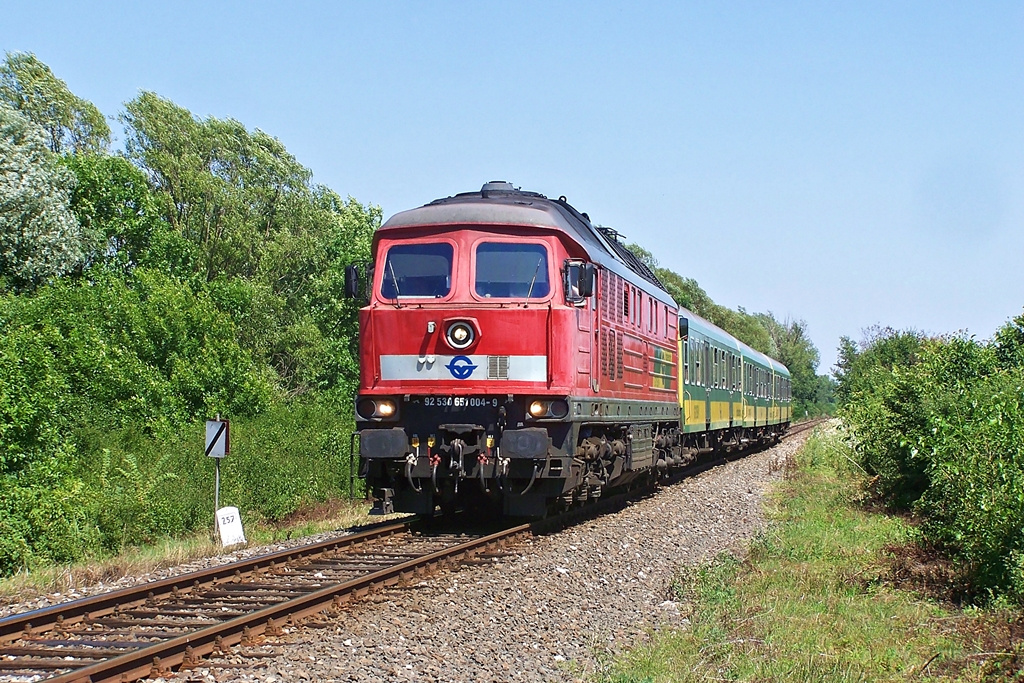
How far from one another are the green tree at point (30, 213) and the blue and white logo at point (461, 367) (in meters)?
25.0

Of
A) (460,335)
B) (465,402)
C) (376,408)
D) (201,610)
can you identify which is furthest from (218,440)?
(201,610)

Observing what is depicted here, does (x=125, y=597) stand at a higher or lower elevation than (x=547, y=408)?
lower

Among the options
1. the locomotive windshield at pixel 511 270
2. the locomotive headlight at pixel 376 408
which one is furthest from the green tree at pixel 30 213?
the locomotive windshield at pixel 511 270

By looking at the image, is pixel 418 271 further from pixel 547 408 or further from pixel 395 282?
pixel 547 408

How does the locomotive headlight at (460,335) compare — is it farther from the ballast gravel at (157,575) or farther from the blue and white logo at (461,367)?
the ballast gravel at (157,575)

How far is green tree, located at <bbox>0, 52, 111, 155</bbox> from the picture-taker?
42.2m

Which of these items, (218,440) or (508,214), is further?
(218,440)

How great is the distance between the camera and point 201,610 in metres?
8.88

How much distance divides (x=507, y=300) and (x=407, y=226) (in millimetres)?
1618

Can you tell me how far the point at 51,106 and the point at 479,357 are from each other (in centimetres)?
3746

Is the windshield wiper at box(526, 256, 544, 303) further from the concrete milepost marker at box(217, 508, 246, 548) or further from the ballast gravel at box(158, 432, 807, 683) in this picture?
the concrete milepost marker at box(217, 508, 246, 548)

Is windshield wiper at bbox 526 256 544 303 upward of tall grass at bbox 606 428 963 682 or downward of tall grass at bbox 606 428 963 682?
upward

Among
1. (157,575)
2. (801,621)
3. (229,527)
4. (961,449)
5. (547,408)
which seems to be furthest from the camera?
(229,527)

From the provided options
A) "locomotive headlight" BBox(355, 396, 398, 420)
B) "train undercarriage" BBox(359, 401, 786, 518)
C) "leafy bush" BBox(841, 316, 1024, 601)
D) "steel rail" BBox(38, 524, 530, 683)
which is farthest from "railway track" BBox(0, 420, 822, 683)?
"leafy bush" BBox(841, 316, 1024, 601)
